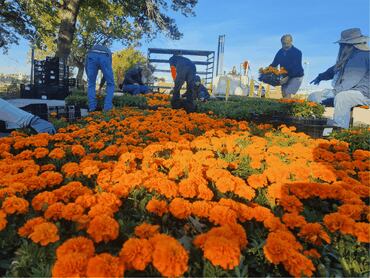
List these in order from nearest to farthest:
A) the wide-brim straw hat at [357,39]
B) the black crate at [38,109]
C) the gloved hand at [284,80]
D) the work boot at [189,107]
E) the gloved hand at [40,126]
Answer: the gloved hand at [40,126] < the black crate at [38,109] < the wide-brim straw hat at [357,39] < the work boot at [189,107] < the gloved hand at [284,80]

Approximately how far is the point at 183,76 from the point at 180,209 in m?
5.68

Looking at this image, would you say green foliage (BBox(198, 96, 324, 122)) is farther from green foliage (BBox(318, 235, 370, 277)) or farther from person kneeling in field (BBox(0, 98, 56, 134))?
green foliage (BBox(318, 235, 370, 277))

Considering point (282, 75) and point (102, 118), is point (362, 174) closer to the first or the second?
point (102, 118)

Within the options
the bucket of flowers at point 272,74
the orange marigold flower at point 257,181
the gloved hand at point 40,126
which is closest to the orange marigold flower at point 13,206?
the orange marigold flower at point 257,181

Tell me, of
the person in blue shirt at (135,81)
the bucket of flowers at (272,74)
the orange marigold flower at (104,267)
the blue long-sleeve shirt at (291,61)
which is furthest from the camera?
the person in blue shirt at (135,81)

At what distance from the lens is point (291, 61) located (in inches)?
356

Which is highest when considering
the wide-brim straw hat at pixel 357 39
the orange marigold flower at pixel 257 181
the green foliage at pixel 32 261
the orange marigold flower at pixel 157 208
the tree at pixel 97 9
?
the tree at pixel 97 9

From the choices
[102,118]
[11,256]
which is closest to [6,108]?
[102,118]

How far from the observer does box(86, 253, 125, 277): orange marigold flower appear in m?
1.21

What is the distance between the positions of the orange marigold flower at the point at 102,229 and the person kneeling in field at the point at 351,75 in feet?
15.4

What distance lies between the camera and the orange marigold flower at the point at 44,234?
1.45 metres

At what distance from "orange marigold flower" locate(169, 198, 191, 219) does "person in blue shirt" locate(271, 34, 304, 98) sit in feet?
26.8

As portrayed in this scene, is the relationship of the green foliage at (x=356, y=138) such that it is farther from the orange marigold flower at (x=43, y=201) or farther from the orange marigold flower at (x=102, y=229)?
the orange marigold flower at (x=43, y=201)

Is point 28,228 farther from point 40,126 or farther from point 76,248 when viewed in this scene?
point 40,126
